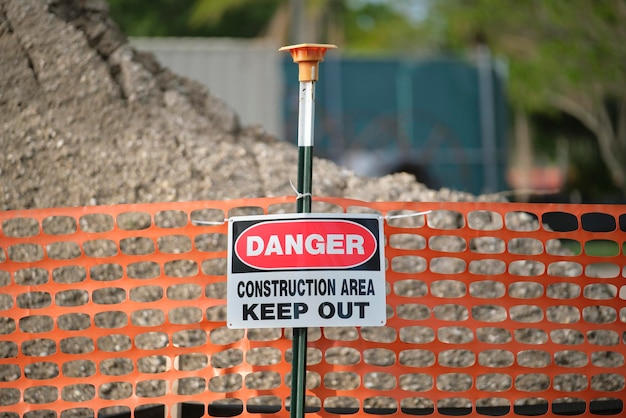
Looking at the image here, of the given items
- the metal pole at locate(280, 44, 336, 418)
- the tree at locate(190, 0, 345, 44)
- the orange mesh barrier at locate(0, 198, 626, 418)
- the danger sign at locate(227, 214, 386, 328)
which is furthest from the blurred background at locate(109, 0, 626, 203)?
the metal pole at locate(280, 44, 336, 418)

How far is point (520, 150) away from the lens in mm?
38844

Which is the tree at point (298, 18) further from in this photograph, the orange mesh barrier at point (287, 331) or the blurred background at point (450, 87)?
the orange mesh barrier at point (287, 331)

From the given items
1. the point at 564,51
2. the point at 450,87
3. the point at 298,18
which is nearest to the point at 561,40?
the point at 564,51

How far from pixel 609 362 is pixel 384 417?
1.93 m

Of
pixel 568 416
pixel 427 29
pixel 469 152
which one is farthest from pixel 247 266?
pixel 427 29

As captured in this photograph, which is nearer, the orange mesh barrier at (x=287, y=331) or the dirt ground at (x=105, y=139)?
the orange mesh barrier at (x=287, y=331)

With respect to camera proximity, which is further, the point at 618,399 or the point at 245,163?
the point at 245,163

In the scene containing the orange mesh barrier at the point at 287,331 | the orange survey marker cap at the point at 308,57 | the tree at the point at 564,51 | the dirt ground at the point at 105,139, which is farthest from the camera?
the tree at the point at 564,51

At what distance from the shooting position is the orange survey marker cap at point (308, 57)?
461 centimetres

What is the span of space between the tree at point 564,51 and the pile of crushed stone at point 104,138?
17489mm

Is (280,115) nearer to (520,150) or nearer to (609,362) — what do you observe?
(609,362)

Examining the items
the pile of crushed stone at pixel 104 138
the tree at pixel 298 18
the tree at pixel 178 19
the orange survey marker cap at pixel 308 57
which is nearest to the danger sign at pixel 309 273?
the orange survey marker cap at pixel 308 57

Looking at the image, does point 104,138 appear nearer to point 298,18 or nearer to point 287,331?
point 287,331

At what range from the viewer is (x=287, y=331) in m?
6.33
